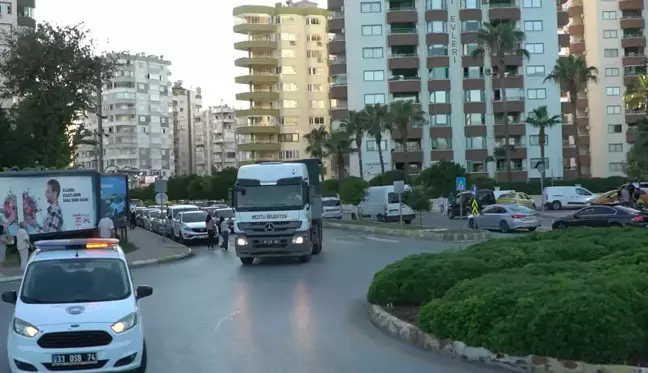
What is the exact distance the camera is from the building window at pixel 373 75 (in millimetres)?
82625

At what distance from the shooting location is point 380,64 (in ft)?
271

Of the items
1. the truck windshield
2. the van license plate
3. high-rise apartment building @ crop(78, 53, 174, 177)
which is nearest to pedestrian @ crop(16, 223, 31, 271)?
the truck windshield

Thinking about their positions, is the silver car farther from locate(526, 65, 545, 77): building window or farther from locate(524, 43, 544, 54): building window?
locate(524, 43, 544, 54): building window

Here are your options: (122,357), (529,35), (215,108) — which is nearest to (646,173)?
(529,35)

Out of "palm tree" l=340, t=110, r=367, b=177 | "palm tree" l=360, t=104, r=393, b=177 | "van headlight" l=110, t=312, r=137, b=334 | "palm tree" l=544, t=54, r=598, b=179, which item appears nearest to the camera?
"van headlight" l=110, t=312, r=137, b=334

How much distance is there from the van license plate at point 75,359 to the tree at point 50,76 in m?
34.8

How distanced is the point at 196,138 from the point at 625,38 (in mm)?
101599

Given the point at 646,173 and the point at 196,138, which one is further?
the point at 196,138

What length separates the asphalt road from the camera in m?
10.1

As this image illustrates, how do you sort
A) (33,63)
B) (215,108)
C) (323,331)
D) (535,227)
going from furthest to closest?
(215,108)
(33,63)
(535,227)
(323,331)

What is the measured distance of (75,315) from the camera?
8.84 m

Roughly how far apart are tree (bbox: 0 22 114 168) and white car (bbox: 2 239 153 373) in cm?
3331

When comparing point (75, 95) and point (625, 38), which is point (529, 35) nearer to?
point (625, 38)

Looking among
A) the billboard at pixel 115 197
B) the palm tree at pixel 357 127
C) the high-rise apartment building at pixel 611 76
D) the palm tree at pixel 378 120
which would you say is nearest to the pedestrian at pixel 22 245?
the billboard at pixel 115 197
